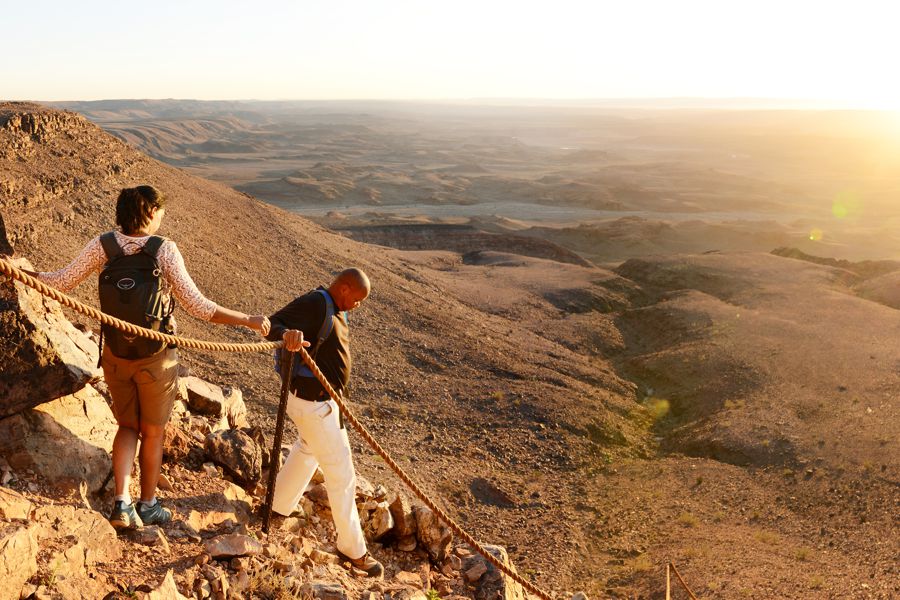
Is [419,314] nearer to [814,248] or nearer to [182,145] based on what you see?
[814,248]

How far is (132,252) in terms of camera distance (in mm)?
3920

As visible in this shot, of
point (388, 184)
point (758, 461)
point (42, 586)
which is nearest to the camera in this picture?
point (42, 586)

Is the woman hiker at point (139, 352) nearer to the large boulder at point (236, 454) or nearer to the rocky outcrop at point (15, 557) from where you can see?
the rocky outcrop at point (15, 557)

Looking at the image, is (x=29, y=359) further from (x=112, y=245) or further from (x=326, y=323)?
(x=326, y=323)

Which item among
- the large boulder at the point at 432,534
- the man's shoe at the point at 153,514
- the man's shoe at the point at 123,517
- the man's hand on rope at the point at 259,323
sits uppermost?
the man's hand on rope at the point at 259,323

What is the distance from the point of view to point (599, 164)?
4909 inches

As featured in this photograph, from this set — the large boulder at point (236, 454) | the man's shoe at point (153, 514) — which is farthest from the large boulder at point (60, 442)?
the large boulder at point (236, 454)

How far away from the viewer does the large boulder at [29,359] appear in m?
4.31

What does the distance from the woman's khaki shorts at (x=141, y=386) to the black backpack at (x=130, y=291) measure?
9 centimetres

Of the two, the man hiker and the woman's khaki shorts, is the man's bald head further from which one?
the woman's khaki shorts

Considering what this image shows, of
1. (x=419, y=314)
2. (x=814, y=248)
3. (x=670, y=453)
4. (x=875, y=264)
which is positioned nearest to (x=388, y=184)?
(x=814, y=248)

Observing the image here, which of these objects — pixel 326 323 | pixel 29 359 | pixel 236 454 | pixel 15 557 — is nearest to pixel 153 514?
pixel 15 557

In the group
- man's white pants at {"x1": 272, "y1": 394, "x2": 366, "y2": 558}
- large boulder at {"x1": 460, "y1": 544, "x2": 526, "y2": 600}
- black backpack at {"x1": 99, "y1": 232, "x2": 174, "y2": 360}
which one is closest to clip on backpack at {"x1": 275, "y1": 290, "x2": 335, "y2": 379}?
man's white pants at {"x1": 272, "y1": 394, "x2": 366, "y2": 558}

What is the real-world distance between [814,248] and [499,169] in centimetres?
7083
